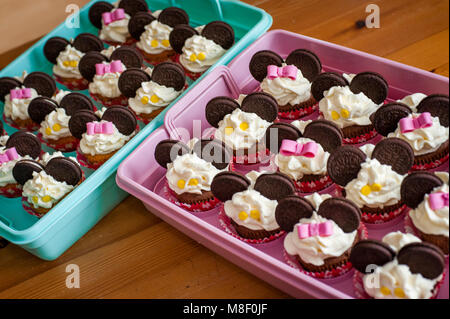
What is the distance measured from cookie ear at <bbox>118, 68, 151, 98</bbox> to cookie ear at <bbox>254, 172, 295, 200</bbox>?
837mm

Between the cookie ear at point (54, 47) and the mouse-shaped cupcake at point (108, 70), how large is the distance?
23 centimetres

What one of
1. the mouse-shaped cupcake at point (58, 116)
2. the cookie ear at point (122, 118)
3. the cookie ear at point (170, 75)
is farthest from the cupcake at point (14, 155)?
the cookie ear at point (170, 75)

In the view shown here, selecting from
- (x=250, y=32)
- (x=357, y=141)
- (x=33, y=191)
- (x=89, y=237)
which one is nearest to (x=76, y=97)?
(x=33, y=191)

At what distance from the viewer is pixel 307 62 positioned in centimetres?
212

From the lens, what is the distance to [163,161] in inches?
77.4

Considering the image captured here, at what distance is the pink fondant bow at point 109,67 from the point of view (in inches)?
94.7

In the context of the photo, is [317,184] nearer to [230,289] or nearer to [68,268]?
[230,289]

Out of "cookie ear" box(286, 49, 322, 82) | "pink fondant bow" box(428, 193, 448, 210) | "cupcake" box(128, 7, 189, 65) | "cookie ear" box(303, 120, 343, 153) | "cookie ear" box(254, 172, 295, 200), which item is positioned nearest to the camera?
"pink fondant bow" box(428, 193, 448, 210)

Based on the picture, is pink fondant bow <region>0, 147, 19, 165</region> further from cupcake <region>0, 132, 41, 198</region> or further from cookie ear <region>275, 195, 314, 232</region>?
cookie ear <region>275, 195, 314, 232</region>

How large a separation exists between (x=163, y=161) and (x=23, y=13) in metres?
1.56

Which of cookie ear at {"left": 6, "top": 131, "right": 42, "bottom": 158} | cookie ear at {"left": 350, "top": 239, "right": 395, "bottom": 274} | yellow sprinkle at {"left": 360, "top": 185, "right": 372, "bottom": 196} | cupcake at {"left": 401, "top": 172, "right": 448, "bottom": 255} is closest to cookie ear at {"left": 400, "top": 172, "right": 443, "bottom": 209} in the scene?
cupcake at {"left": 401, "top": 172, "right": 448, "bottom": 255}

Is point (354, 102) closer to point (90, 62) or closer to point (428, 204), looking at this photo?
point (428, 204)

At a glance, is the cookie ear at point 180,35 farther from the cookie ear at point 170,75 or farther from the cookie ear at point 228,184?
the cookie ear at point 228,184

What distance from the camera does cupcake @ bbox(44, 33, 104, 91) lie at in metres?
2.59
